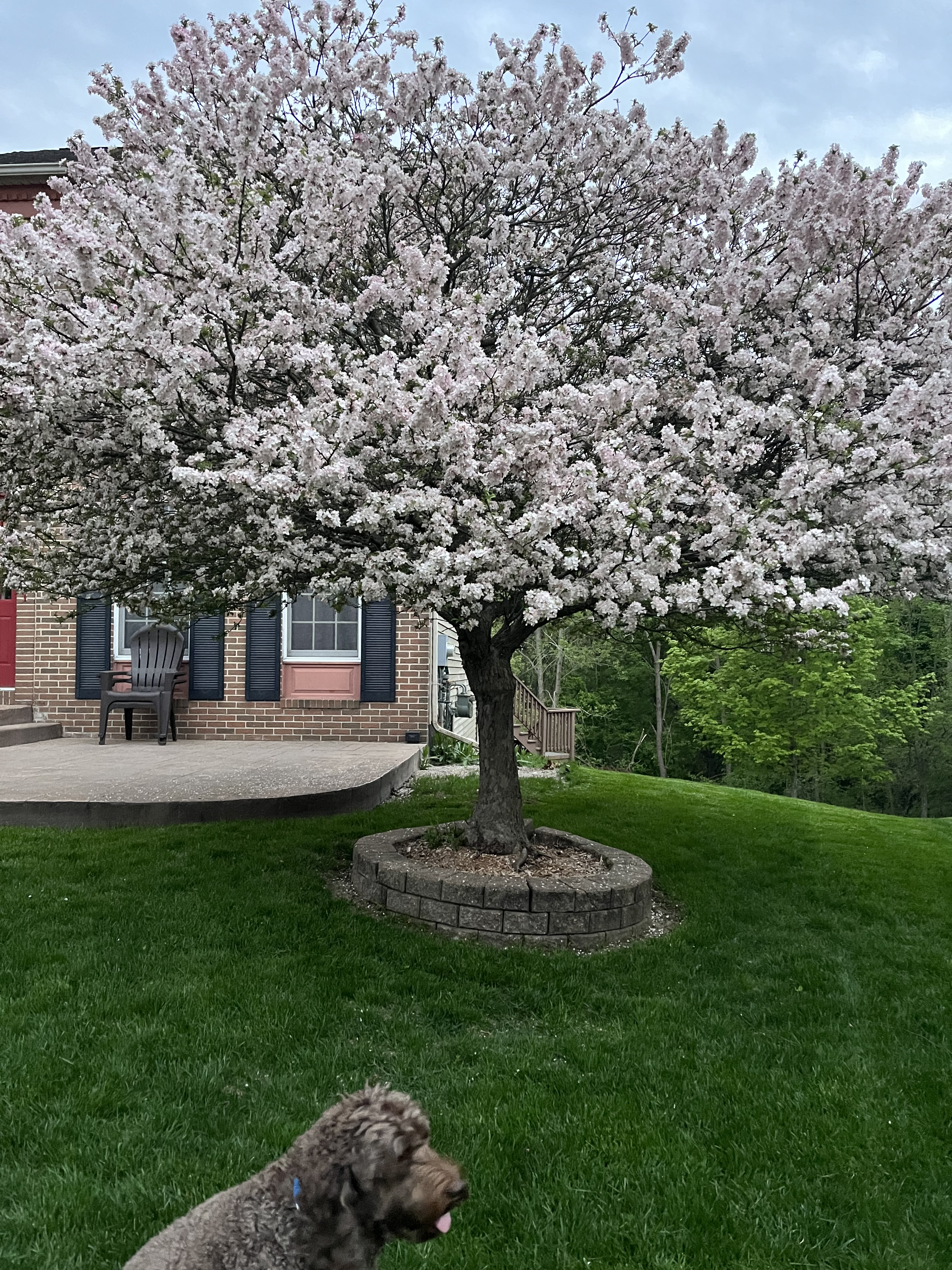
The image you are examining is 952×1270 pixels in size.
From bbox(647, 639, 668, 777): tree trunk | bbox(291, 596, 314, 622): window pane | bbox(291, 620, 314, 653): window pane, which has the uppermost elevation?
bbox(291, 596, 314, 622): window pane

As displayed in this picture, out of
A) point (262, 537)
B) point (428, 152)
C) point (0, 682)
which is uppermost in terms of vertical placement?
point (428, 152)

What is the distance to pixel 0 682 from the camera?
446 inches

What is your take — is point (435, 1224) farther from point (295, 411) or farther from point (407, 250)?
point (407, 250)

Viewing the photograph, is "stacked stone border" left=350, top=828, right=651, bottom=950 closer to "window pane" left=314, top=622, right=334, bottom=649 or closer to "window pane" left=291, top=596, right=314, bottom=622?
"window pane" left=314, top=622, right=334, bottom=649

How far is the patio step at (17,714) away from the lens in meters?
10.4

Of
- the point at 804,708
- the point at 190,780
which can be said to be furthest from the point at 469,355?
the point at 804,708

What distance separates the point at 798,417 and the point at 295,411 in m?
2.59

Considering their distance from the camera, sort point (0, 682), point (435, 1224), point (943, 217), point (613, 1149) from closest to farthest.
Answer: point (435, 1224), point (613, 1149), point (943, 217), point (0, 682)

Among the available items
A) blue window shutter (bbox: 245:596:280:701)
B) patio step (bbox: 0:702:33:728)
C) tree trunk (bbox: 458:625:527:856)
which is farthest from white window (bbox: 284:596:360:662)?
tree trunk (bbox: 458:625:527:856)

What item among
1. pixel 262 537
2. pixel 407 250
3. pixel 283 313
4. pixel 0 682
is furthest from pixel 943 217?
pixel 0 682

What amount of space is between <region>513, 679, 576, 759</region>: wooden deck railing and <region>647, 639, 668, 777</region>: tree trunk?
45.1 ft

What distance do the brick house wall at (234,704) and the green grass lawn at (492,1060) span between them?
191 inches

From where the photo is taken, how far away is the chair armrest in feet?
33.4

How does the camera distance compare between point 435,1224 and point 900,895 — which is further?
point 900,895
